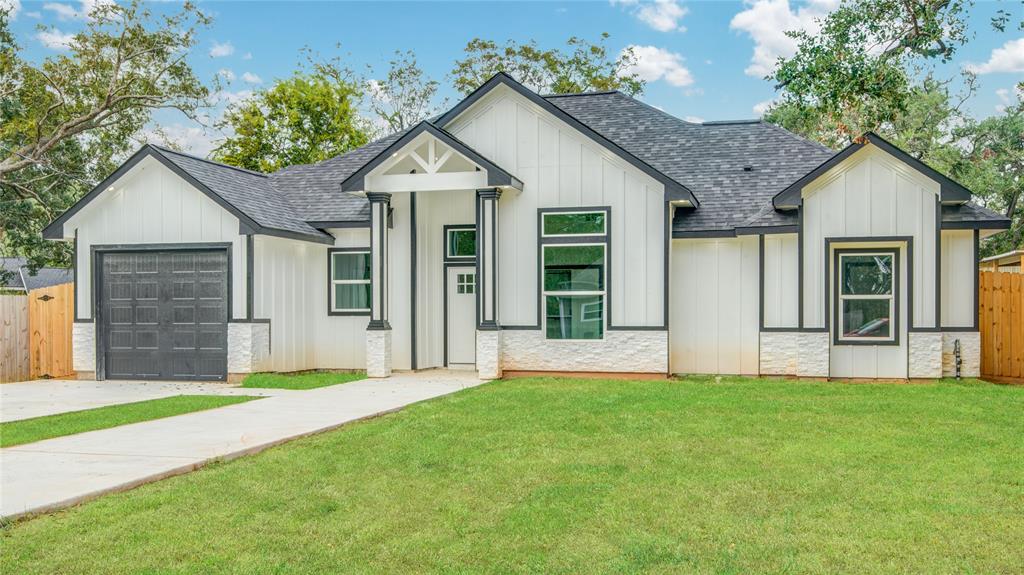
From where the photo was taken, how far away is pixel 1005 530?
16.9ft

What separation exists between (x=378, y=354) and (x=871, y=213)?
8.74 meters

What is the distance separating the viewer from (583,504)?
5.79m

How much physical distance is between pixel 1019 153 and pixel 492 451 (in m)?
33.6

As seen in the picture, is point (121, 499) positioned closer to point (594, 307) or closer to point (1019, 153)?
point (594, 307)

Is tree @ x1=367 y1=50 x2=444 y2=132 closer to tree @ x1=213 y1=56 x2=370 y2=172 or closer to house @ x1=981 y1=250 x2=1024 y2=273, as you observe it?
tree @ x1=213 y1=56 x2=370 y2=172

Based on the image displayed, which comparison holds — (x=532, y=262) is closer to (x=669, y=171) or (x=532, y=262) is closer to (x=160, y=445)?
(x=669, y=171)

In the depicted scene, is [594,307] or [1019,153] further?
[1019,153]

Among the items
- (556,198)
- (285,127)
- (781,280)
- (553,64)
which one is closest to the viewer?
(781,280)

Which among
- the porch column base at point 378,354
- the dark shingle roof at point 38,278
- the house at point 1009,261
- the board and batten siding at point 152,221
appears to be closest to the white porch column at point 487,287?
the porch column base at point 378,354

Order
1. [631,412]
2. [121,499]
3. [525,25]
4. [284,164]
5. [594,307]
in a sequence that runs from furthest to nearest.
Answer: [525,25] < [284,164] < [594,307] < [631,412] < [121,499]

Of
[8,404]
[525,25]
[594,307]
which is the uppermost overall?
[525,25]

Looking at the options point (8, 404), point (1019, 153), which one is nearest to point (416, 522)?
point (8, 404)

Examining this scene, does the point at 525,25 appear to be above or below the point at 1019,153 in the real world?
above

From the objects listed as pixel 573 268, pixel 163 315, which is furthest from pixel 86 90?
pixel 573 268
